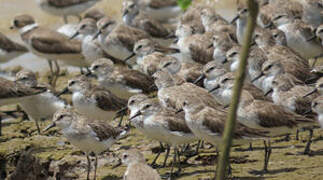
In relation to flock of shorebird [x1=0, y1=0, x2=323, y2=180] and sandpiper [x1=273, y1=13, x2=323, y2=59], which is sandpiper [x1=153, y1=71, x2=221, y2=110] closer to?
flock of shorebird [x1=0, y1=0, x2=323, y2=180]

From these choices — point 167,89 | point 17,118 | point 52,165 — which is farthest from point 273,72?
point 17,118

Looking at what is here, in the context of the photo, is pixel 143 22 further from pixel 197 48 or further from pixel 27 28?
pixel 197 48

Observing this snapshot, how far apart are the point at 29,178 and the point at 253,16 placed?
225 inches

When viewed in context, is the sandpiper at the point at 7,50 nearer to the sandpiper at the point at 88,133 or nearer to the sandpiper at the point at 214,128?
the sandpiper at the point at 88,133

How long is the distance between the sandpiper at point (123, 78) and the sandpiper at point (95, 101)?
2.22 feet

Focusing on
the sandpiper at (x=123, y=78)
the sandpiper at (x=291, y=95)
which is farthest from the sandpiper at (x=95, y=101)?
the sandpiper at (x=291, y=95)

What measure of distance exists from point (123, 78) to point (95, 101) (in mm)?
1041

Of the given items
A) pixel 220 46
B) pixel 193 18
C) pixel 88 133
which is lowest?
pixel 88 133

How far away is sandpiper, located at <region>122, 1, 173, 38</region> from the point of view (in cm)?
1440

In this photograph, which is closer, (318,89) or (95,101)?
(318,89)

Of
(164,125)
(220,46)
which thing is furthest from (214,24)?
(164,125)

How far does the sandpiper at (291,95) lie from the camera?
8727 millimetres

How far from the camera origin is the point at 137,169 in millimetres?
7234

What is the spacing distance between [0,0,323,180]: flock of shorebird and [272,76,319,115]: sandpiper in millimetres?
14
